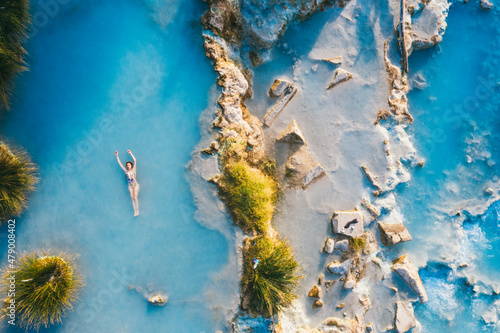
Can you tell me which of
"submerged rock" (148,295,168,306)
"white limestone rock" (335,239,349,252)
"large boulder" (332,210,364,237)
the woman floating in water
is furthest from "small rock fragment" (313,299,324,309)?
the woman floating in water

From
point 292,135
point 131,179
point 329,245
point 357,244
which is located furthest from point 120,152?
point 357,244

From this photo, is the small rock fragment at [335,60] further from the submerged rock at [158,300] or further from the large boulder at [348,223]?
the submerged rock at [158,300]

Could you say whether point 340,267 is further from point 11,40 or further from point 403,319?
point 11,40

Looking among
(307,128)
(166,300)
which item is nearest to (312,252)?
(307,128)

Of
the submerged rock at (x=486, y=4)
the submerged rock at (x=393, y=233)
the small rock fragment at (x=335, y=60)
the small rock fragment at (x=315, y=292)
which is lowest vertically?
the small rock fragment at (x=315, y=292)

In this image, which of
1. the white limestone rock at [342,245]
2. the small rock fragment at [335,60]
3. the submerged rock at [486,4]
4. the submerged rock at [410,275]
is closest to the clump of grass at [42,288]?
the white limestone rock at [342,245]
